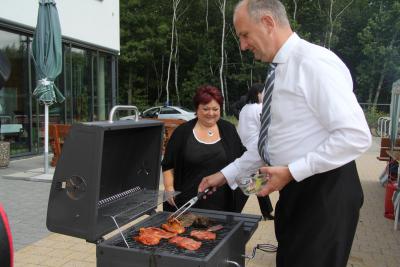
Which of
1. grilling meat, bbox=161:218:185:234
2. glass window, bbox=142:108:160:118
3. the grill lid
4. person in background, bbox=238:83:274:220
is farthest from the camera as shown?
glass window, bbox=142:108:160:118

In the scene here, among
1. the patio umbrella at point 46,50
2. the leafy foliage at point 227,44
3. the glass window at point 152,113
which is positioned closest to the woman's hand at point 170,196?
the patio umbrella at point 46,50

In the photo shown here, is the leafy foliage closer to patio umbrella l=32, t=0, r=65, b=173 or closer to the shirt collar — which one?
patio umbrella l=32, t=0, r=65, b=173

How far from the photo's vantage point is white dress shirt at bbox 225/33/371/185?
1723 millimetres

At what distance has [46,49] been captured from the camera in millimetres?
7941

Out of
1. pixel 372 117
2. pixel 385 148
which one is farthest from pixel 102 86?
pixel 372 117

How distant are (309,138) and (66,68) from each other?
11931mm

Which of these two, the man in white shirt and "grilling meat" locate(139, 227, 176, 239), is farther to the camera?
"grilling meat" locate(139, 227, 176, 239)

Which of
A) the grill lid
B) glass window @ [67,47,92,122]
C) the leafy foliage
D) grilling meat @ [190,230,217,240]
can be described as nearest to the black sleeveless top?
the grill lid

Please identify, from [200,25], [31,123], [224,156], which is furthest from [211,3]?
[224,156]

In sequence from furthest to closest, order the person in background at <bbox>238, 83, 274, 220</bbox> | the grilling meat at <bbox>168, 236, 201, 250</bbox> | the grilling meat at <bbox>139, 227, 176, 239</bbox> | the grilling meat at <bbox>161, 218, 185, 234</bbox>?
the person in background at <bbox>238, 83, 274, 220</bbox>
the grilling meat at <bbox>161, 218, 185, 234</bbox>
the grilling meat at <bbox>139, 227, 176, 239</bbox>
the grilling meat at <bbox>168, 236, 201, 250</bbox>

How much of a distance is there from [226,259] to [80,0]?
12.4 meters

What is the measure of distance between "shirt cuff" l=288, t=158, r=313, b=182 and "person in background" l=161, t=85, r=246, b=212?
1694 mm

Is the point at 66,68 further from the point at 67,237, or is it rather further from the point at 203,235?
the point at 203,235

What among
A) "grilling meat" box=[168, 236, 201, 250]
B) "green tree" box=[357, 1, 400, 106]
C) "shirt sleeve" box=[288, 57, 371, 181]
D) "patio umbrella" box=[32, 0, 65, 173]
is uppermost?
"green tree" box=[357, 1, 400, 106]
